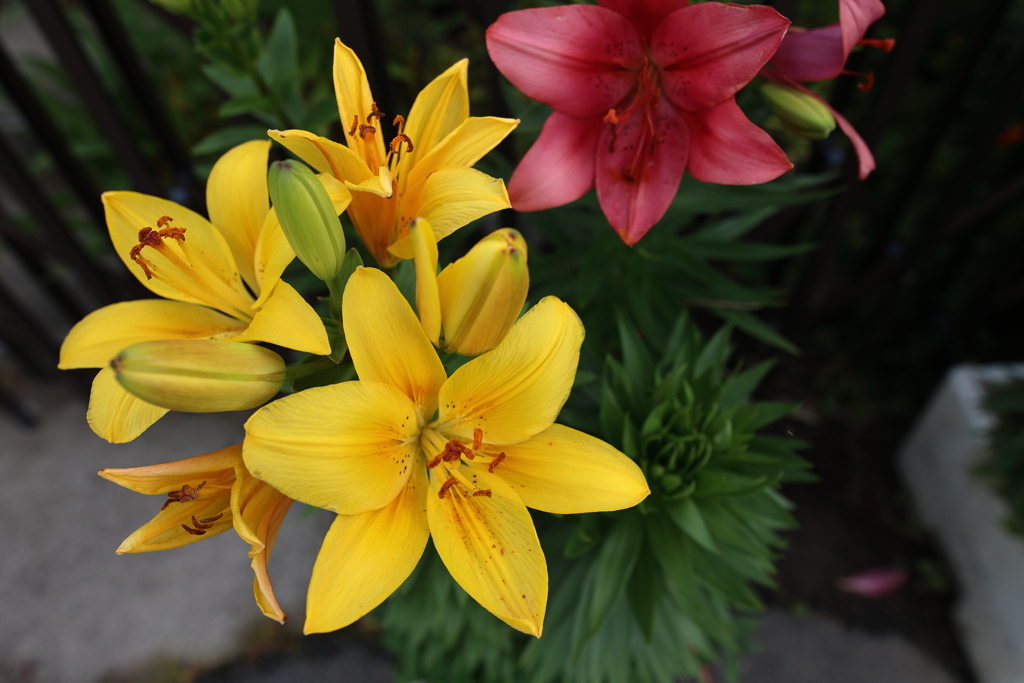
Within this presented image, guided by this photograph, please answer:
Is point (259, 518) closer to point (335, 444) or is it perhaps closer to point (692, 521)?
point (335, 444)

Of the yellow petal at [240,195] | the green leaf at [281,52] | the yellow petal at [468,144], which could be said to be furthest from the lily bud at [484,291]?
the green leaf at [281,52]

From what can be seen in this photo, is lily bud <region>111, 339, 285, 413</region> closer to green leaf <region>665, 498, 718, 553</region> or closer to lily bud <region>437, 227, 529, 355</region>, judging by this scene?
lily bud <region>437, 227, 529, 355</region>

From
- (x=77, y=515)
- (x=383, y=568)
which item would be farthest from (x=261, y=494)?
(x=77, y=515)

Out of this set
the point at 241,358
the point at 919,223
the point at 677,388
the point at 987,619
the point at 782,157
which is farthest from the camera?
the point at 919,223

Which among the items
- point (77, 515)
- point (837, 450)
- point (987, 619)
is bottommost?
point (987, 619)

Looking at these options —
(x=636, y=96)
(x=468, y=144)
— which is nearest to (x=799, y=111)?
(x=636, y=96)

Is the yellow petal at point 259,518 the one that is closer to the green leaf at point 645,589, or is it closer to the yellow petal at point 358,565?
the yellow petal at point 358,565

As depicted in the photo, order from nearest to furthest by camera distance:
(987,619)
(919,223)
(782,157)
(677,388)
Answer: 1. (782,157)
2. (677,388)
3. (987,619)
4. (919,223)

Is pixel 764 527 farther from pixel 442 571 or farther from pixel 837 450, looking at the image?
pixel 837 450
